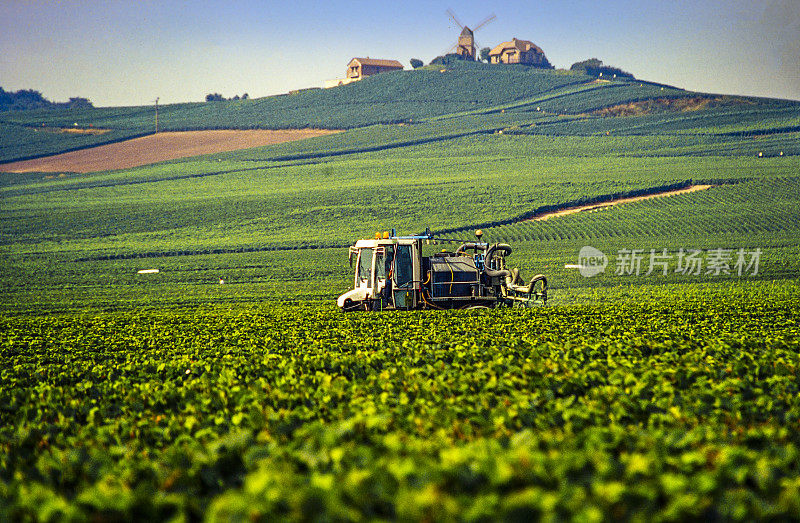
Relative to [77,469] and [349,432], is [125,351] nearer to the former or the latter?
[77,469]

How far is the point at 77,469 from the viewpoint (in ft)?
23.1

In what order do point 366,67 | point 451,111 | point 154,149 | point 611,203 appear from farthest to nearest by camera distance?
point 366,67 → point 451,111 → point 154,149 → point 611,203

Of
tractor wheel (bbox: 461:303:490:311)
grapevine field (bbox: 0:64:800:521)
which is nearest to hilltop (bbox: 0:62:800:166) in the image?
grapevine field (bbox: 0:64:800:521)

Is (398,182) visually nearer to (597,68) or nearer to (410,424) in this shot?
(410,424)

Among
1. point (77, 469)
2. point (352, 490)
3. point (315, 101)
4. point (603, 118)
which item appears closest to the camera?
point (352, 490)

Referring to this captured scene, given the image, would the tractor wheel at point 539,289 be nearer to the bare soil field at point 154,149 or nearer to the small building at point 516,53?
the bare soil field at point 154,149

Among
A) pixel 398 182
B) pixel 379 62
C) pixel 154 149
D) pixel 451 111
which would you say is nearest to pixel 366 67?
pixel 379 62

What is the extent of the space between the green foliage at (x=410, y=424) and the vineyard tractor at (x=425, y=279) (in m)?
5.62

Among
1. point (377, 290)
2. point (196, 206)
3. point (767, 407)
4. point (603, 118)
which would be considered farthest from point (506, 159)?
point (767, 407)

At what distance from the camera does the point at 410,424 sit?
7.98 meters

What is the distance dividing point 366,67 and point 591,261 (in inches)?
5528

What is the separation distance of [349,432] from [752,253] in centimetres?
5357

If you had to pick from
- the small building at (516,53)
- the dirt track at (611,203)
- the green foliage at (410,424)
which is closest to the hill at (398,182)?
the dirt track at (611,203)

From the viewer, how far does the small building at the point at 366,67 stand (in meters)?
181
